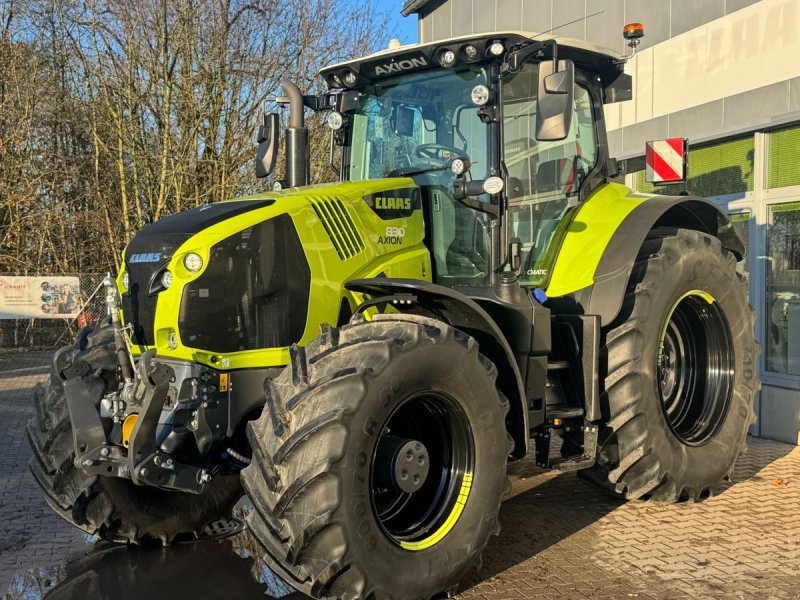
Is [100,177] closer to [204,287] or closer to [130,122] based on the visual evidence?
[130,122]

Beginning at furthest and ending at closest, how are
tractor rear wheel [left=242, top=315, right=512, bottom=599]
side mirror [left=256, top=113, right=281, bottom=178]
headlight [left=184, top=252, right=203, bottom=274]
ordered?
side mirror [left=256, top=113, right=281, bottom=178], headlight [left=184, top=252, right=203, bottom=274], tractor rear wheel [left=242, top=315, right=512, bottom=599]

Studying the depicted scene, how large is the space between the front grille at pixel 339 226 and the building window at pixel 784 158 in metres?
4.92

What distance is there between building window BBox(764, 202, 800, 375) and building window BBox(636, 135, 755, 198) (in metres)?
0.51

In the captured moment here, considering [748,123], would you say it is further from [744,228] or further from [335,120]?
[335,120]

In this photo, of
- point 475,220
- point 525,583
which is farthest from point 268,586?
point 475,220

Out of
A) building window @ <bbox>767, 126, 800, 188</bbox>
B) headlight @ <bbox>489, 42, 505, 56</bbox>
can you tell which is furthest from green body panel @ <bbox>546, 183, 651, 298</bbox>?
building window @ <bbox>767, 126, 800, 188</bbox>

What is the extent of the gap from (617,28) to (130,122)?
1122 cm

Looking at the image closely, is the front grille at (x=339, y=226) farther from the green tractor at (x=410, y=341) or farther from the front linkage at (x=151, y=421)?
the front linkage at (x=151, y=421)

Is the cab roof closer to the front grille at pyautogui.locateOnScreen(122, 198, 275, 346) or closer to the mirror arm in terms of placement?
the mirror arm

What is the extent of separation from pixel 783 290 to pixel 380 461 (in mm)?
5504

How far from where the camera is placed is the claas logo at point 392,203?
4.85 m

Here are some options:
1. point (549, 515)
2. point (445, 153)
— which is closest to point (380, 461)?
point (549, 515)

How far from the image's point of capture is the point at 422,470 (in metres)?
4.02

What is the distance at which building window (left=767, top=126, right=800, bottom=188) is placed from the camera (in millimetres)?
7523
